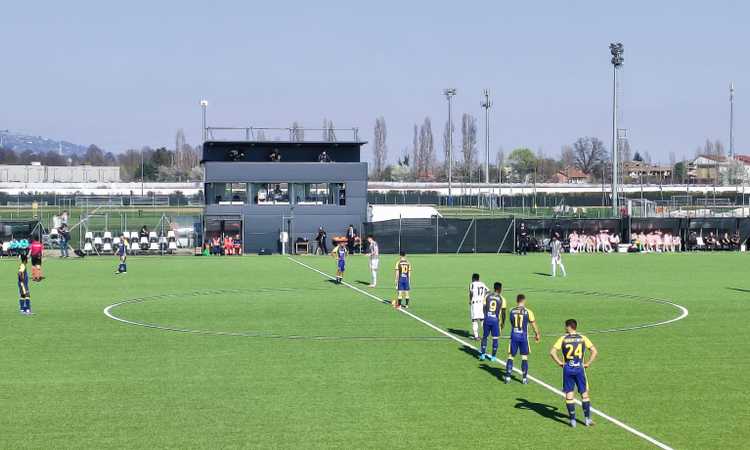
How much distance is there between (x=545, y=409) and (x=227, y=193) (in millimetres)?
55487

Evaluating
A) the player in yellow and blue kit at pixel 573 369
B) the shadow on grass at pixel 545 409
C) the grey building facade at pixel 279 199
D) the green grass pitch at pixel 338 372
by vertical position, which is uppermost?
the grey building facade at pixel 279 199

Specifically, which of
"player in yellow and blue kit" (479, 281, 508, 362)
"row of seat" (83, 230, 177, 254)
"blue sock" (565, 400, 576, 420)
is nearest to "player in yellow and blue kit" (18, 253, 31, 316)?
"player in yellow and blue kit" (479, 281, 508, 362)

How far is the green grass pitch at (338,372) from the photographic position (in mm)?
14898

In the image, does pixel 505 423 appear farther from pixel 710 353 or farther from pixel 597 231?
pixel 597 231

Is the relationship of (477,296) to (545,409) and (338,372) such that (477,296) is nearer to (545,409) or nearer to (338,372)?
(338,372)

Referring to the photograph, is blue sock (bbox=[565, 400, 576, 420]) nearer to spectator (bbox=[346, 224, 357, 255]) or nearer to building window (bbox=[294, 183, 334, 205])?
spectator (bbox=[346, 224, 357, 255])

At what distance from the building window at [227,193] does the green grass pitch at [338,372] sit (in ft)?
99.3

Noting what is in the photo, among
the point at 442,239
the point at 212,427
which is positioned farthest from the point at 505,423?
the point at 442,239

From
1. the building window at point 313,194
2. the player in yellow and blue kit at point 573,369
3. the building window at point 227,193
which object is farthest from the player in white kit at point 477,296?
the building window at point 227,193

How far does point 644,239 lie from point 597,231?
3612 mm

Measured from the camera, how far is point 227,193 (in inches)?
2756

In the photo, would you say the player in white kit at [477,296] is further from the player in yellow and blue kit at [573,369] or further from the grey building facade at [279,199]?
the grey building facade at [279,199]

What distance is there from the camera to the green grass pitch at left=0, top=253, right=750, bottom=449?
14898mm

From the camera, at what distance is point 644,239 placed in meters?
72.2
